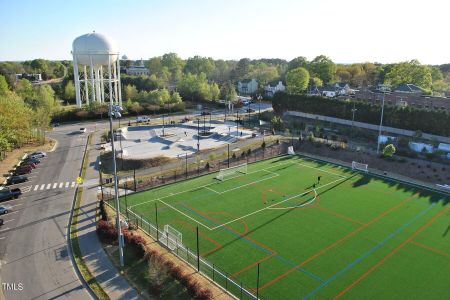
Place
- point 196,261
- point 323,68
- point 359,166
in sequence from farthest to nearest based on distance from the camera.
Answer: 1. point 323,68
2. point 359,166
3. point 196,261

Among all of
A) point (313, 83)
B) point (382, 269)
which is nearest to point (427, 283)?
point (382, 269)

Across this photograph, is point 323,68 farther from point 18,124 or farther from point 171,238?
point 171,238

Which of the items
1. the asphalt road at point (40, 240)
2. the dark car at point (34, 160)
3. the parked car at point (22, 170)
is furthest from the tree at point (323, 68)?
the parked car at point (22, 170)

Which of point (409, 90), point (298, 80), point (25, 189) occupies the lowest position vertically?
point (25, 189)

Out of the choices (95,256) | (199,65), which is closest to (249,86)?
(199,65)

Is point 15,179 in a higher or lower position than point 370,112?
lower

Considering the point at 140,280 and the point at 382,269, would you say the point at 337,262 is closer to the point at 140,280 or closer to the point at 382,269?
the point at 382,269

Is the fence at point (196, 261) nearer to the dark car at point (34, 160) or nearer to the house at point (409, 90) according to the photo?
the dark car at point (34, 160)
